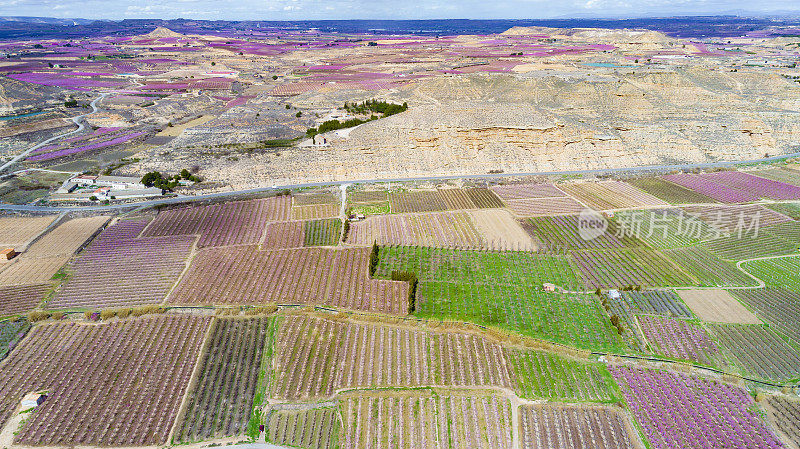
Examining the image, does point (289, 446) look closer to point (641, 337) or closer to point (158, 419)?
point (158, 419)

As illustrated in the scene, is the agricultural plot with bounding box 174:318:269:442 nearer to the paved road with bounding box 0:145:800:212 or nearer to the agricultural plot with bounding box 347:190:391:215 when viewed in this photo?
the agricultural plot with bounding box 347:190:391:215

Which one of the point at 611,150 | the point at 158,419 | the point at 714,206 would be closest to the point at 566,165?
the point at 611,150

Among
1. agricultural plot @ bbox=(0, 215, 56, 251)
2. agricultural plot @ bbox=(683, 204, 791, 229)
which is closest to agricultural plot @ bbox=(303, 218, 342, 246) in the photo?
agricultural plot @ bbox=(0, 215, 56, 251)

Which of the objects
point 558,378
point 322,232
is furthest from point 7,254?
point 558,378

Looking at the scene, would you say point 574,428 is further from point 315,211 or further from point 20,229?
point 20,229

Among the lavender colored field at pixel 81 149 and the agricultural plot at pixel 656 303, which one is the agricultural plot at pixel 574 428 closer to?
the agricultural plot at pixel 656 303

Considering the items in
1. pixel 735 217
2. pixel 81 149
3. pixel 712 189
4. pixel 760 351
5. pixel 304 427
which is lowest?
pixel 304 427
